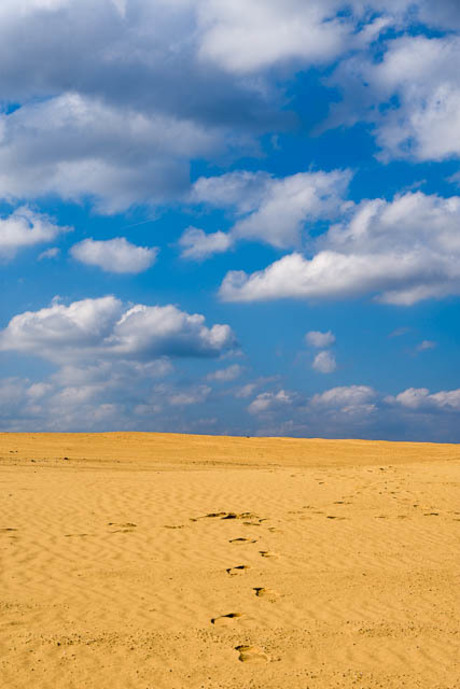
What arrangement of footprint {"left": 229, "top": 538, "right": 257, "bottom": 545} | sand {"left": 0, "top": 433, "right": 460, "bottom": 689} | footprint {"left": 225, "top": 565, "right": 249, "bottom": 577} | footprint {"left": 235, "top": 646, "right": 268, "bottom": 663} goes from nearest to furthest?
sand {"left": 0, "top": 433, "right": 460, "bottom": 689}, footprint {"left": 235, "top": 646, "right": 268, "bottom": 663}, footprint {"left": 225, "top": 565, "right": 249, "bottom": 577}, footprint {"left": 229, "top": 538, "right": 257, "bottom": 545}

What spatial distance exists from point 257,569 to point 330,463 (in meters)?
20.7

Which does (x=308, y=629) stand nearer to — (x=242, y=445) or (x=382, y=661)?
(x=382, y=661)

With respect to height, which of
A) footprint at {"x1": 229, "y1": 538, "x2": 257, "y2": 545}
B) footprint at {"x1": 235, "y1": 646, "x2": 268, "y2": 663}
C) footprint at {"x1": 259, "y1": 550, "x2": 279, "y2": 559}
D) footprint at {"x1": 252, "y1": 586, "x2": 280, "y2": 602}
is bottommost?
footprint at {"x1": 235, "y1": 646, "x2": 268, "y2": 663}

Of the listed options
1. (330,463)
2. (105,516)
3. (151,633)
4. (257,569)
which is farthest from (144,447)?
(151,633)

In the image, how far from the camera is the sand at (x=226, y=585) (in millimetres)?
5219

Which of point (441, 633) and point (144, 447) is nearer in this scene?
point (441, 633)

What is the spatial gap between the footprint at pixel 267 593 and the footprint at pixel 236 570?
2.42 ft

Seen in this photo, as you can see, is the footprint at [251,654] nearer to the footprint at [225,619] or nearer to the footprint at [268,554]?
the footprint at [225,619]

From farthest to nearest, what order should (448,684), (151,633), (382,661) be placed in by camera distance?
(151,633) → (382,661) → (448,684)

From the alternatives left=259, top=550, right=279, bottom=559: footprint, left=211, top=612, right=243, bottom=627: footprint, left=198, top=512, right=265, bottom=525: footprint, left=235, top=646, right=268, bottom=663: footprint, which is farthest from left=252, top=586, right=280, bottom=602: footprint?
left=198, top=512, right=265, bottom=525: footprint

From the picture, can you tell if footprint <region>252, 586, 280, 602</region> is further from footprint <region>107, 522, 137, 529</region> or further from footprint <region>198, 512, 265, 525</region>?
footprint <region>198, 512, 265, 525</region>

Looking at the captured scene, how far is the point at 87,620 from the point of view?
6.25m

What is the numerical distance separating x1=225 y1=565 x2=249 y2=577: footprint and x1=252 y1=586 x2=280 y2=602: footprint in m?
0.74

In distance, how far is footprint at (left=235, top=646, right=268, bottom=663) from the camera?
533cm
